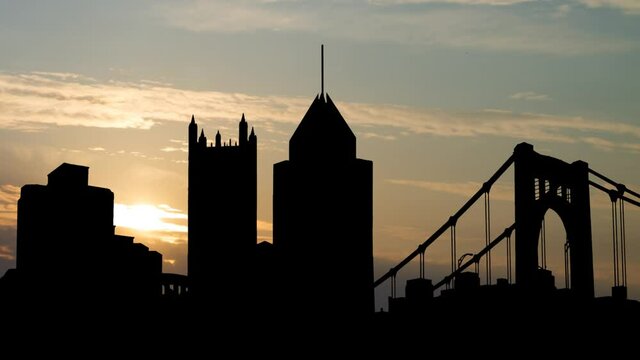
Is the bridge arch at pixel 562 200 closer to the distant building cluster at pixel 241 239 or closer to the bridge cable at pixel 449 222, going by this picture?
the bridge cable at pixel 449 222

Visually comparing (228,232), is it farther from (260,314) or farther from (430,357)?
(430,357)

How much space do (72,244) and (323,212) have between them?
25.0m

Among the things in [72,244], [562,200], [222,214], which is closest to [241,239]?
[222,214]

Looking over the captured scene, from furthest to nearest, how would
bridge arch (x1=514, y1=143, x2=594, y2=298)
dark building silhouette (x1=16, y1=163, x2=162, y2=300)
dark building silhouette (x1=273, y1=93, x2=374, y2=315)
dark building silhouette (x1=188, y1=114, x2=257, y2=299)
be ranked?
dark building silhouette (x1=188, y1=114, x2=257, y2=299) → dark building silhouette (x1=273, y1=93, x2=374, y2=315) → dark building silhouette (x1=16, y1=163, x2=162, y2=300) → bridge arch (x1=514, y1=143, x2=594, y2=298)

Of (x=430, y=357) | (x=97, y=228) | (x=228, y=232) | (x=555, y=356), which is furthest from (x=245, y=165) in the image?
(x=555, y=356)

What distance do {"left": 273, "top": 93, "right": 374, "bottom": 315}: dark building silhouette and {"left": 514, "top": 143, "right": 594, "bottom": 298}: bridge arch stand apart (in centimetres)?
3968

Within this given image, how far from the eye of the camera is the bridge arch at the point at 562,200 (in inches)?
3359

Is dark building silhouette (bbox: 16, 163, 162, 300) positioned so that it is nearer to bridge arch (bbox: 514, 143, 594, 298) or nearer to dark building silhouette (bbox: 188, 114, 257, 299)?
dark building silhouette (bbox: 188, 114, 257, 299)

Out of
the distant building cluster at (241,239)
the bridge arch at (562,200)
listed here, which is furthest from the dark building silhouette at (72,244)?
the bridge arch at (562,200)

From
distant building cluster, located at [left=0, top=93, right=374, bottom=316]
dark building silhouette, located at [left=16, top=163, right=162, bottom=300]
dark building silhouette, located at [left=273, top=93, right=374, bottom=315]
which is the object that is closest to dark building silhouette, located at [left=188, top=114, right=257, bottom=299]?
distant building cluster, located at [left=0, top=93, right=374, bottom=316]

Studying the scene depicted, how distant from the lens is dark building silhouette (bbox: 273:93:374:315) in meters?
128

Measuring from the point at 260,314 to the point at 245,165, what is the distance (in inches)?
785

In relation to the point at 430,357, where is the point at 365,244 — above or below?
above

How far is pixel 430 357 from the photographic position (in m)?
104
